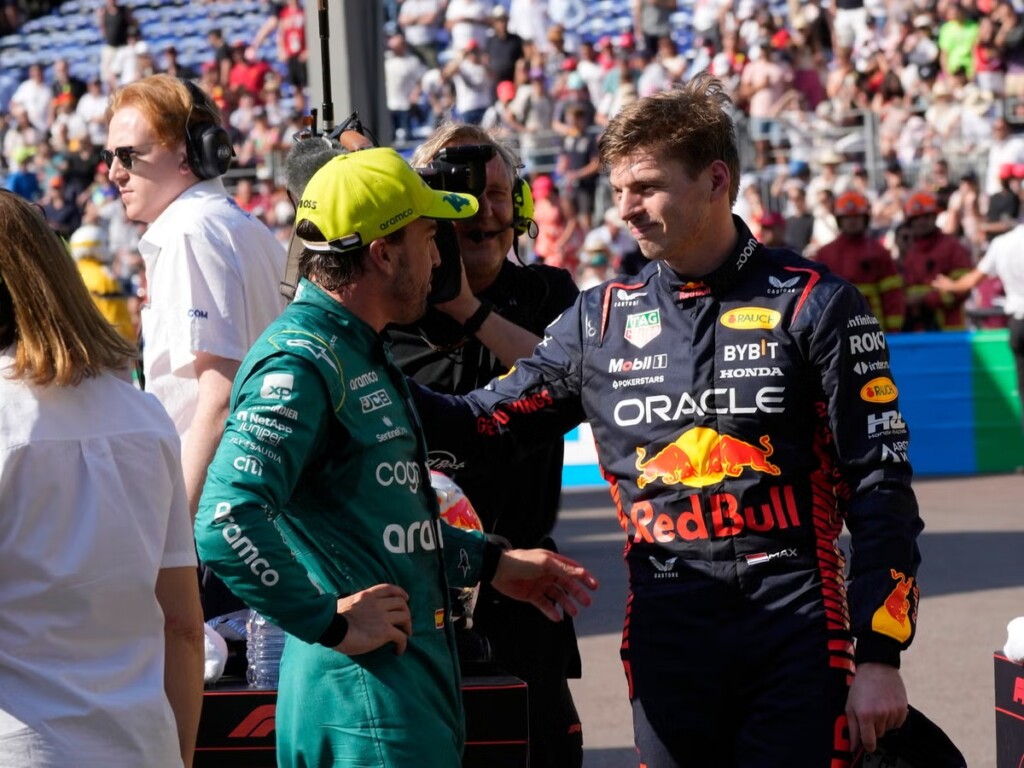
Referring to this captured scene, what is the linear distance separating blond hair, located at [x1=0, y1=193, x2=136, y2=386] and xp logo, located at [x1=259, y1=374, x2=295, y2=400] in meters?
0.26

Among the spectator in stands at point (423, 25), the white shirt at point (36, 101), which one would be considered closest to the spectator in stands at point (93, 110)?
the white shirt at point (36, 101)

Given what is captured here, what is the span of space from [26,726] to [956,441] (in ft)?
37.7

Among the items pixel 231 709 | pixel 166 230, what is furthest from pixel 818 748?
pixel 166 230

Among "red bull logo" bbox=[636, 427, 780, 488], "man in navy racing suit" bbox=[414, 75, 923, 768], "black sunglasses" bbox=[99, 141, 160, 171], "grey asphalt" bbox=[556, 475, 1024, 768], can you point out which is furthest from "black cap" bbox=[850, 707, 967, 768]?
"grey asphalt" bbox=[556, 475, 1024, 768]

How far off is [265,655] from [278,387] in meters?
1.16

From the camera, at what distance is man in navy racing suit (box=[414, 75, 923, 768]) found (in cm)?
309

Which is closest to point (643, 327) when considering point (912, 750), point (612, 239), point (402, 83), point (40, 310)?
point (912, 750)

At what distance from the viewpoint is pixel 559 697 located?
402cm

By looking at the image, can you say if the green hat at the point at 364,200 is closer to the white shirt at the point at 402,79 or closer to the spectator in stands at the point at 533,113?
the spectator in stands at the point at 533,113

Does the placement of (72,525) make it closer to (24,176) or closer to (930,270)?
(930,270)

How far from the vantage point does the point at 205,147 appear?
420cm

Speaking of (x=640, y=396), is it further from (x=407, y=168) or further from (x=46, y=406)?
(x=46, y=406)

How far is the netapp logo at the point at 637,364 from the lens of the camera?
3.29m

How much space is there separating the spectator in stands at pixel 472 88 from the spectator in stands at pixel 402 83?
2.44ft
